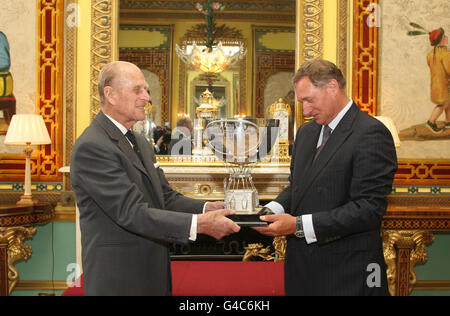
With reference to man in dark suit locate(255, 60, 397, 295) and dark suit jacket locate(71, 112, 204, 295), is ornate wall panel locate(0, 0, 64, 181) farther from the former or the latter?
man in dark suit locate(255, 60, 397, 295)

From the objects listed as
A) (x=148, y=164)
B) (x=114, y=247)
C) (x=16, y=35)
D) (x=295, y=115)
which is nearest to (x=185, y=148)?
(x=295, y=115)

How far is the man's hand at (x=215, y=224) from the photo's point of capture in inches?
72.5

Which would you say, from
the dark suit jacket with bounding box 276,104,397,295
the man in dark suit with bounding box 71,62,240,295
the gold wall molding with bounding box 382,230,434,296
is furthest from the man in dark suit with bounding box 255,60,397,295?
the gold wall molding with bounding box 382,230,434,296

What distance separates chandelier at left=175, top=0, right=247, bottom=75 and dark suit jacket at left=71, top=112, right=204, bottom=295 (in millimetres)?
2720

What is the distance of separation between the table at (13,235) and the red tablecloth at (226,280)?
47.8 inches

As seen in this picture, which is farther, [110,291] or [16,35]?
[16,35]

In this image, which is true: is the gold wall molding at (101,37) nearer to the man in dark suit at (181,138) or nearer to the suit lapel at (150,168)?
the man in dark suit at (181,138)

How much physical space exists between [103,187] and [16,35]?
3353mm

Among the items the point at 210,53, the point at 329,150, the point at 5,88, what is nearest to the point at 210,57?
the point at 210,53

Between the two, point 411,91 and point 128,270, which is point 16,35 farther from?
point 411,91

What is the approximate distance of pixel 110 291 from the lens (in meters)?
1.80

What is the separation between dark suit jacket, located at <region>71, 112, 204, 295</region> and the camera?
1.77 meters

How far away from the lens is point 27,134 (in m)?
3.86

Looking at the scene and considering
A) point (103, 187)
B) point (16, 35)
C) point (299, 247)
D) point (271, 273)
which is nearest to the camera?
point (103, 187)
